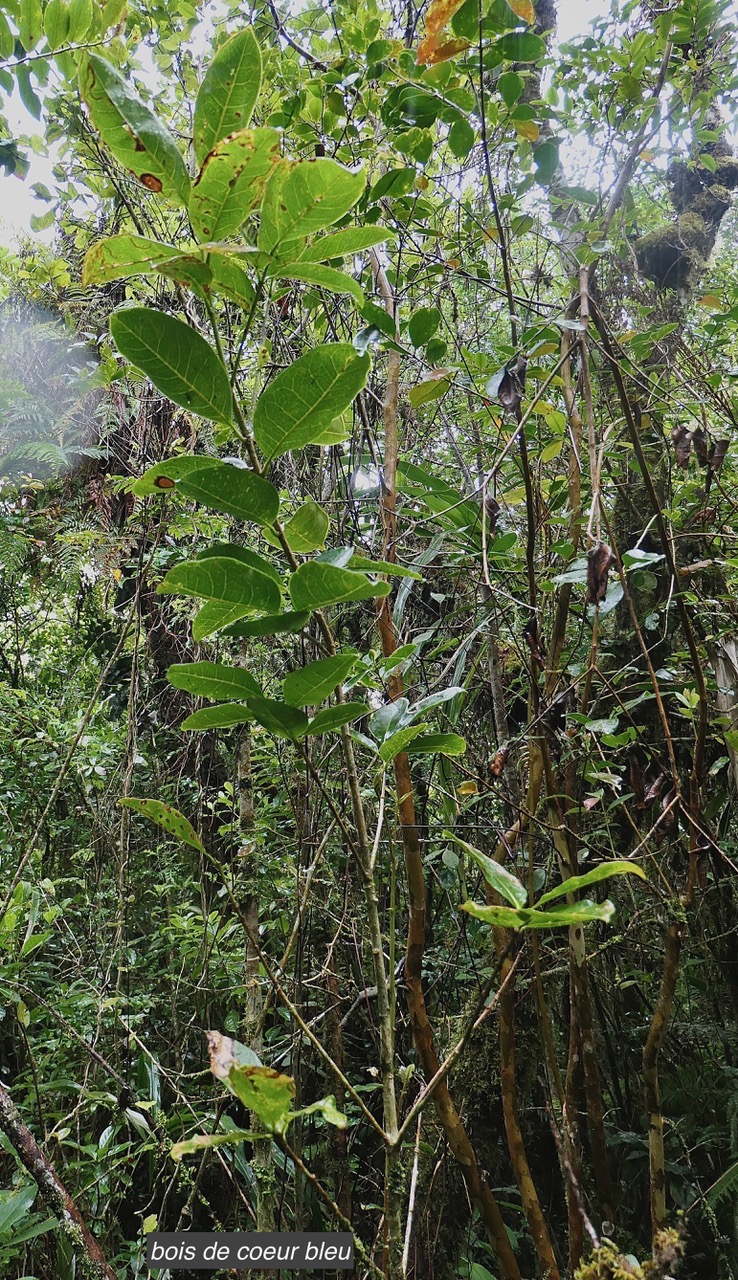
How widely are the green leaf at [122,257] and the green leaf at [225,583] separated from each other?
0.46ft

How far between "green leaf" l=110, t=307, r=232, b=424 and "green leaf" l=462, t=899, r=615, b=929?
250 mm

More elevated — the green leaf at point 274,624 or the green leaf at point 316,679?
the green leaf at point 274,624

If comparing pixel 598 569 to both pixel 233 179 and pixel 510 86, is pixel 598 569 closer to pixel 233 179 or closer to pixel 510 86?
pixel 233 179

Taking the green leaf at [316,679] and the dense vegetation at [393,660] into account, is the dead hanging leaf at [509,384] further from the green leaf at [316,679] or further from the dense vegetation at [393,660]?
the green leaf at [316,679]

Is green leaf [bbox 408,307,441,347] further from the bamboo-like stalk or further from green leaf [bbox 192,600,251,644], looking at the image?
green leaf [bbox 192,600,251,644]

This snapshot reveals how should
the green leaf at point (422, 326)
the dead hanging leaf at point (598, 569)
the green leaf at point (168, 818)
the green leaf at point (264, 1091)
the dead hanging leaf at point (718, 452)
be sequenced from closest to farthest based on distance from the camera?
1. the green leaf at point (264, 1091)
2. the green leaf at point (168, 818)
3. the dead hanging leaf at point (598, 569)
4. the green leaf at point (422, 326)
5. the dead hanging leaf at point (718, 452)

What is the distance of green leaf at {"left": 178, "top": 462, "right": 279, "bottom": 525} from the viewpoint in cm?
33

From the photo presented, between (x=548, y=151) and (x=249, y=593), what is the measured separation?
2.50 feet

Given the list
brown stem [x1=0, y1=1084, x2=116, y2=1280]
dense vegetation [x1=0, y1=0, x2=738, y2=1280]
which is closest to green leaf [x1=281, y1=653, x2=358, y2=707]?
dense vegetation [x1=0, y1=0, x2=738, y2=1280]

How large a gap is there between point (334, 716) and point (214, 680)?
2.6 inches

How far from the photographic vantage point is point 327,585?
1.08ft

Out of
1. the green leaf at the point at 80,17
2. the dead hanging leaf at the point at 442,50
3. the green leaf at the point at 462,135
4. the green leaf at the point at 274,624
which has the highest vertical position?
the green leaf at the point at 80,17
